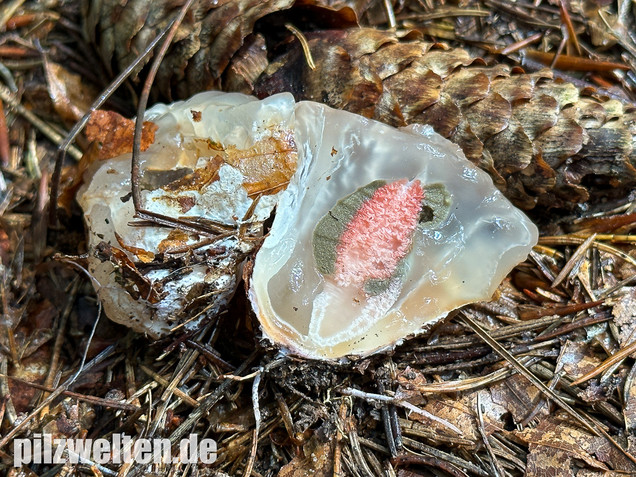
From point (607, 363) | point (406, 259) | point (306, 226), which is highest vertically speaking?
point (306, 226)

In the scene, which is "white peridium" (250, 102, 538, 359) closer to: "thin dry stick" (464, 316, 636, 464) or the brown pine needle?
"thin dry stick" (464, 316, 636, 464)

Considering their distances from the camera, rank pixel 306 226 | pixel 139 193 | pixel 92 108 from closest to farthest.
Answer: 1. pixel 139 193
2. pixel 92 108
3. pixel 306 226

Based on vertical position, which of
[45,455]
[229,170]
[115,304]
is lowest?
[45,455]

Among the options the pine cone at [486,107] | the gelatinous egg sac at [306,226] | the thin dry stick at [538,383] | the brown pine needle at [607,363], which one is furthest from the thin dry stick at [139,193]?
the brown pine needle at [607,363]

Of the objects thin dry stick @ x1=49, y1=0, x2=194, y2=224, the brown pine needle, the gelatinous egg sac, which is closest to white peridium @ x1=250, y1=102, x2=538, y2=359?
the gelatinous egg sac

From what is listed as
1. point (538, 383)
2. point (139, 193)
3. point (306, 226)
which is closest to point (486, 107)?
point (306, 226)

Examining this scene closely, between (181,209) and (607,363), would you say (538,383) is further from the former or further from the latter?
(181,209)

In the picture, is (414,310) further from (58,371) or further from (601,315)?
(58,371)

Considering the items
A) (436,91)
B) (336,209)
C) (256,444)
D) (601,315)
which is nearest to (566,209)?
(601,315)
